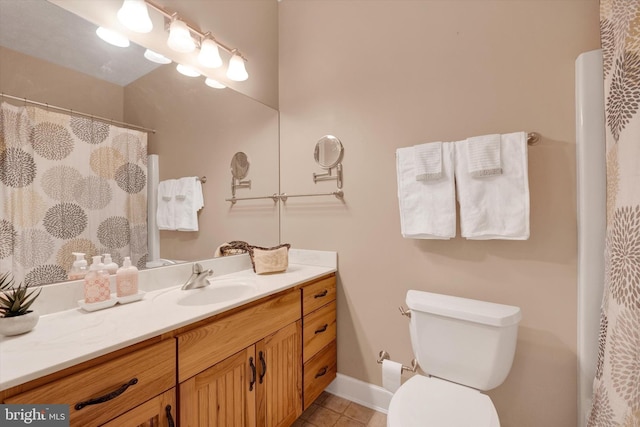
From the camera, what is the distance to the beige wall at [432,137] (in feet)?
3.85

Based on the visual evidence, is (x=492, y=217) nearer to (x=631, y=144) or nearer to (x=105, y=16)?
(x=631, y=144)

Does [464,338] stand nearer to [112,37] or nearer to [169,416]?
[169,416]

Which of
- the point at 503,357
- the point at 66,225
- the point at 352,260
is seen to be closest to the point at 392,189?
the point at 352,260

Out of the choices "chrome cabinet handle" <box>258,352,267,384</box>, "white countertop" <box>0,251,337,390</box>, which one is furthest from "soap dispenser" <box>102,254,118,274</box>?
"chrome cabinet handle" <box>258,352,267,384</box>

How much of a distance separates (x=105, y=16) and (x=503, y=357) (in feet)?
7.12

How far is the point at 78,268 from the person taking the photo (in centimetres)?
107

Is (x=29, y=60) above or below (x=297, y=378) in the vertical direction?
above

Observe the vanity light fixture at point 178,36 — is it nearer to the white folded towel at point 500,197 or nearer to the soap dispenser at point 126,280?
the soap dispenser at point 126,280

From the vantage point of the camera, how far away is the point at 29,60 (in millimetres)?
964

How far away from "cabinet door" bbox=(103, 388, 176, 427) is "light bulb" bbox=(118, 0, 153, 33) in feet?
4.83

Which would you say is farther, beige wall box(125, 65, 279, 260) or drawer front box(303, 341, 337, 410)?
drawer front box(303, 341, 337, 410)

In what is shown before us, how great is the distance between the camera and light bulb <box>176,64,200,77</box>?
1444mm

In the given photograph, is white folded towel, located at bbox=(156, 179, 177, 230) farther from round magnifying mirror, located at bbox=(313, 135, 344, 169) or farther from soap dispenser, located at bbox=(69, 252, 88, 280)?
round magnifying mirror, located at bbox=(313, 135, 344, 169)

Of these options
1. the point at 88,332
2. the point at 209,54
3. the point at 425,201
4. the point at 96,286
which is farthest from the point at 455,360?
the point at 209,54
